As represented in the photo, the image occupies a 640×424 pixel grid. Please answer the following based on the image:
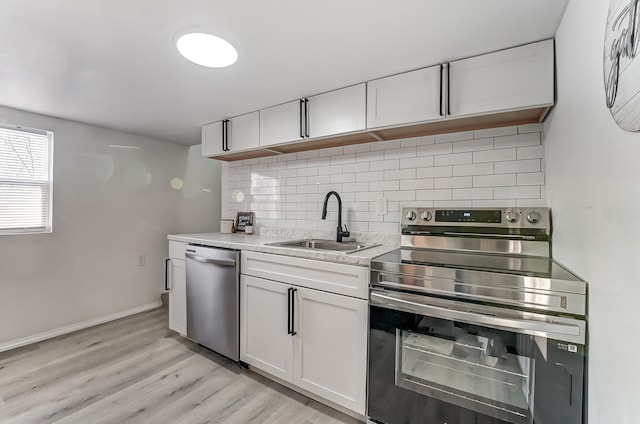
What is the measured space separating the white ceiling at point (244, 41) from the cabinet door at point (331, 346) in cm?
138

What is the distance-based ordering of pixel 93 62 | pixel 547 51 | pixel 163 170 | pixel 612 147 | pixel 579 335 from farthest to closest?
pixel 163 170
pixel 93 62
pixel 547 51
pixel 579 335
pixel 612 147

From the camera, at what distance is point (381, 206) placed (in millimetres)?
2162

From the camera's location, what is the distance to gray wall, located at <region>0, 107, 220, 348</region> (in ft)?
8.25

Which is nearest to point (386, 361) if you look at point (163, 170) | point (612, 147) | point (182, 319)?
point (612, 147)

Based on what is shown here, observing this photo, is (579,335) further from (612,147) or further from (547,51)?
(547,51)

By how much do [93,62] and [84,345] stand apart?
2324mm

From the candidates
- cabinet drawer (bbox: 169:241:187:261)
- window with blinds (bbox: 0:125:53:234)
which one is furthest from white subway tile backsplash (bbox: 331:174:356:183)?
window with blinds (bbox: 0:125:53:234)

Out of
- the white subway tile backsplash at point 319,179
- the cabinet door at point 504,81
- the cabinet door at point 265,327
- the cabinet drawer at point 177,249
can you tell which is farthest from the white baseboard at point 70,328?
the cabinet door at point 504,81

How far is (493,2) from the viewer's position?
1202mm

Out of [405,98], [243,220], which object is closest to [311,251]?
[405,98]

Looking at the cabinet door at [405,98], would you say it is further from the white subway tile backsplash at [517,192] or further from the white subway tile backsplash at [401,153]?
the white subway tile backsplash at [517,192]

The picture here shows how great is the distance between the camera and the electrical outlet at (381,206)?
215cm

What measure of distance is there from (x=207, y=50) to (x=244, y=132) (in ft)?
3.27

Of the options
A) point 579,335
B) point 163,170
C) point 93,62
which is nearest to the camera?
point 579,335
